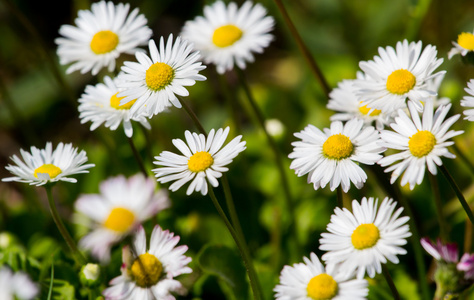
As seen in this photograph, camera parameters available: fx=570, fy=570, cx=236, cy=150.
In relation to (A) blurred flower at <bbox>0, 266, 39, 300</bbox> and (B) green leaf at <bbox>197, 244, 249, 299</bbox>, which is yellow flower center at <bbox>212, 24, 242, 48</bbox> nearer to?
(B) green leaf at <bbox>197, 244, 249, 299</bbox>

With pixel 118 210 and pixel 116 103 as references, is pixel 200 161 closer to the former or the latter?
pixel 118 210

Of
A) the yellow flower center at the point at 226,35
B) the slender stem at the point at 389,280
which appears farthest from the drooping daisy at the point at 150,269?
the yellow flower center at the point at 226,35

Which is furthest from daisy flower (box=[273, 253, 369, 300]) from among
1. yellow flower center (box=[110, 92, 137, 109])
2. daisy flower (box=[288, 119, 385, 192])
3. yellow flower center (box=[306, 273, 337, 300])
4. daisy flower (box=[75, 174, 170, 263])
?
yellow flower center (box=[110, 92, 137, 109])

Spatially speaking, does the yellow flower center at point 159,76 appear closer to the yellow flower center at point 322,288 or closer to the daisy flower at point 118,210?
the daisy flower at point 118,210

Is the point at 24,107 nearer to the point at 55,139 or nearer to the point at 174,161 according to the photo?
the point at 55,139

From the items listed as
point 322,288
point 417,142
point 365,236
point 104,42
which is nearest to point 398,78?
point 417,142
